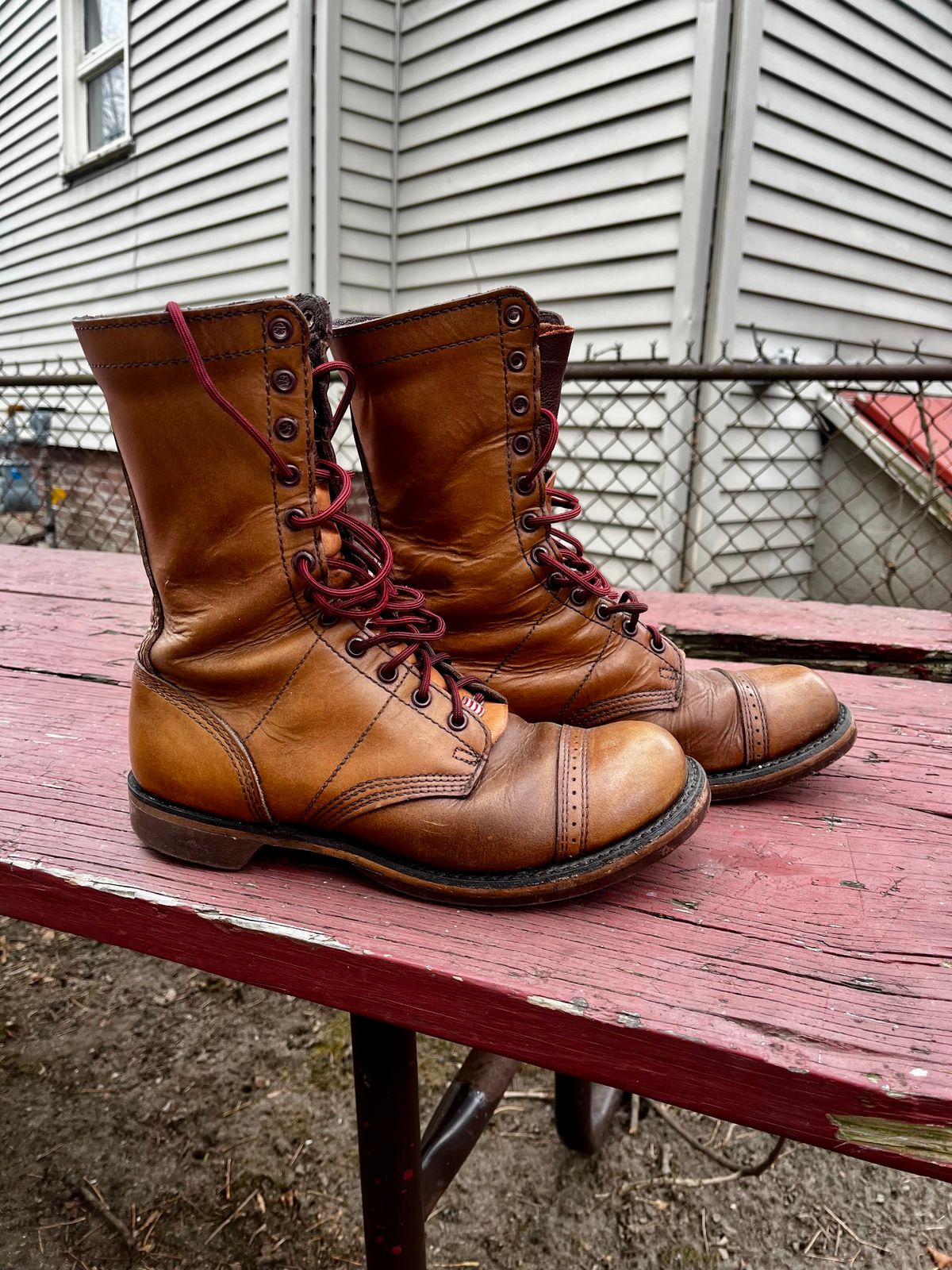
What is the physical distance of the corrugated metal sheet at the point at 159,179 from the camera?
4344mm

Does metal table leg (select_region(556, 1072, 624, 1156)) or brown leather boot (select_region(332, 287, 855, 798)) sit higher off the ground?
brown leather boot (select_region(332, 287, 855, 798))

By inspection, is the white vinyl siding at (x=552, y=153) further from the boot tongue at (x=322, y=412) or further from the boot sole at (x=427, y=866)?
the boot sole at (x=427, y=866)

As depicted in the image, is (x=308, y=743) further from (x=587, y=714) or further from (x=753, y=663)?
(x=753, y=663)

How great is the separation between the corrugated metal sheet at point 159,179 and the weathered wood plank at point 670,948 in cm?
426

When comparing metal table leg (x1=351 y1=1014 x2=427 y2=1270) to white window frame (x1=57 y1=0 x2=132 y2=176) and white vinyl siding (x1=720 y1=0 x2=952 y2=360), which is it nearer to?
white vinyl siding (x1=720 y1=0 x2=952 y2=360)

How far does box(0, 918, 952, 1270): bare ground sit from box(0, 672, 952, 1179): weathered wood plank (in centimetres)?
94

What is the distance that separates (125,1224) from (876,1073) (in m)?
1.39

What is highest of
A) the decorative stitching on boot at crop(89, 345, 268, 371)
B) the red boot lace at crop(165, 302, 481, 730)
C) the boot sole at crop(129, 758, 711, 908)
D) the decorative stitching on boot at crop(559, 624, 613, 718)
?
the decorative stitching on boot at crop(89, 345, 268, 371)

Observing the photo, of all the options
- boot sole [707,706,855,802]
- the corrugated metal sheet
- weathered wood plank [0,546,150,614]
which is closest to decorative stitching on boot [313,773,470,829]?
boot sole [707,706,855,802]

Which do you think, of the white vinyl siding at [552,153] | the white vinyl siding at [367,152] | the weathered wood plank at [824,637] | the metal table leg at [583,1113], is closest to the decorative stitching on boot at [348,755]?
the weathered wood plank at [824,637]

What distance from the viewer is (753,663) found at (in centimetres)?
153

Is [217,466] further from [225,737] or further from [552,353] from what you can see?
[552,353]

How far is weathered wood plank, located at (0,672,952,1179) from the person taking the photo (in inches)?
20.6

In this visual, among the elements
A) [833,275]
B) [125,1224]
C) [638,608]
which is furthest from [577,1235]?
[833,275]
